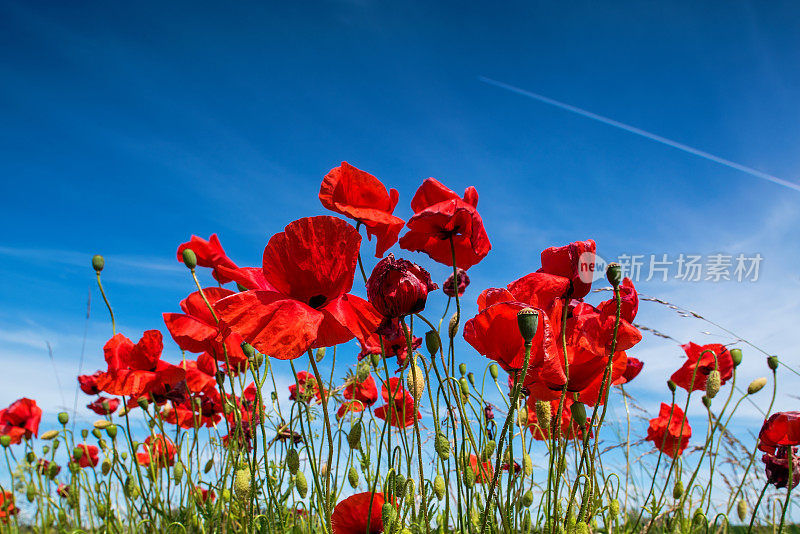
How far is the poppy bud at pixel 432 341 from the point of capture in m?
1.36

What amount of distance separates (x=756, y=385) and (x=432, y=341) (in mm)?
1334

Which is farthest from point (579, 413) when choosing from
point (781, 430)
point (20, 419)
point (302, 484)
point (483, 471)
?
point (20, 419)

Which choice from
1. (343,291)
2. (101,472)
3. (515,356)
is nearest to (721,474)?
(515,356)

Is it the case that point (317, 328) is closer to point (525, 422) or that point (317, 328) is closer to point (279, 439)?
point (525, 422)

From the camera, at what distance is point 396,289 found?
3.67 ft

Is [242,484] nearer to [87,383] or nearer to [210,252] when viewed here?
[210,252]

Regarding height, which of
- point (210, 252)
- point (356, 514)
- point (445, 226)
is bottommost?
point (356, 514)

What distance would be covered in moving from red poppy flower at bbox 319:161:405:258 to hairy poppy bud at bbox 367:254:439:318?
0.15 m

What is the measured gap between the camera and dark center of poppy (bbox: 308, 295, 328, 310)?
1259 millimetres

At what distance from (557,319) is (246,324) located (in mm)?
686

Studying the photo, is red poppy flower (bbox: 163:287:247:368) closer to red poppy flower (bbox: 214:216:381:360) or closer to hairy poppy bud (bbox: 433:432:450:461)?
red poppy flower (bbox: 214:216:381:360)

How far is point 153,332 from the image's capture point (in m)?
2.10

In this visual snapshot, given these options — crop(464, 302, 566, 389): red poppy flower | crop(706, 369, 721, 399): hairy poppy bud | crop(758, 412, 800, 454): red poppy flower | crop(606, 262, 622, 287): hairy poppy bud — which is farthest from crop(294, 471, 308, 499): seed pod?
crop(758, 412, 800, 454): red poppy flower

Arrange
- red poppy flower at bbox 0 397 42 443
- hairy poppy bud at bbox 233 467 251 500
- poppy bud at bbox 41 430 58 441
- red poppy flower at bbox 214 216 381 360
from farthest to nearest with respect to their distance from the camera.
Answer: red poppy flower at bbox 0 397 42 443
poppy bud at bbox 41 430 58 441
hairy poppy bud at bbox 233 467 251 500
red poppy flower at bbox 214 216 381 360
